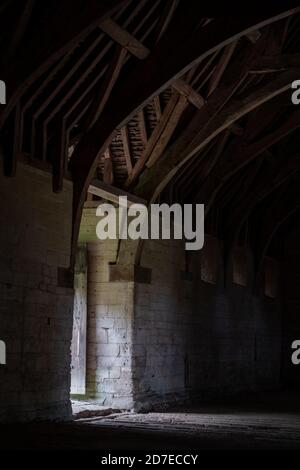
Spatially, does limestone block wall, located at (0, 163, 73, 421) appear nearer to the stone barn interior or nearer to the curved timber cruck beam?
the stone barn interior

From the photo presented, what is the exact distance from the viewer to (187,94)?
11820mm

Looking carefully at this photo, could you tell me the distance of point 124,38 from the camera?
32.5ft

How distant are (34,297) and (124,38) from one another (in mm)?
3534

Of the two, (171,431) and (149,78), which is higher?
(149,78)

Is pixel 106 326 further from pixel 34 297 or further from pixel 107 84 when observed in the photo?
pixel 107 84

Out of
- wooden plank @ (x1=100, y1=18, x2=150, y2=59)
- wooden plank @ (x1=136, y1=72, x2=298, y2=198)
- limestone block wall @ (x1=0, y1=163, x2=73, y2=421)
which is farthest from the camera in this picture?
wooden plank @ (x1=136, y1=72, x2=298, y2=198)

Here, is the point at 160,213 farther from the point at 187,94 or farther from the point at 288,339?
the point at 288,339

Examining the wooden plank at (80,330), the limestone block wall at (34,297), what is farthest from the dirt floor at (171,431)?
the wooden plank at (80,330)

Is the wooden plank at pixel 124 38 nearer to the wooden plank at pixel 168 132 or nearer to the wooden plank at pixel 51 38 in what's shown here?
the wooden plank at pixel 51 38

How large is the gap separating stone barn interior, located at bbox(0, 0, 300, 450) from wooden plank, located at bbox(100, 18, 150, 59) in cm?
3

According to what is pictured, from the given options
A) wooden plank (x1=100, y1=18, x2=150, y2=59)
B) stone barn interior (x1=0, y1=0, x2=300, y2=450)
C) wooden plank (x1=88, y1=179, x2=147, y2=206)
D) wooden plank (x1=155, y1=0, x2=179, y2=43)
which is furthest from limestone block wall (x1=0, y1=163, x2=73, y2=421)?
wooden plank (x1=155, y1=0, x2=179, y2=43)

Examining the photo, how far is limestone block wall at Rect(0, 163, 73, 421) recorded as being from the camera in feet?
31.7

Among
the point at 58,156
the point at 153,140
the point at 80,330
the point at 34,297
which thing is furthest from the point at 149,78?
the point at 80,330

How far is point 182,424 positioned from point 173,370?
3149 millimetres
